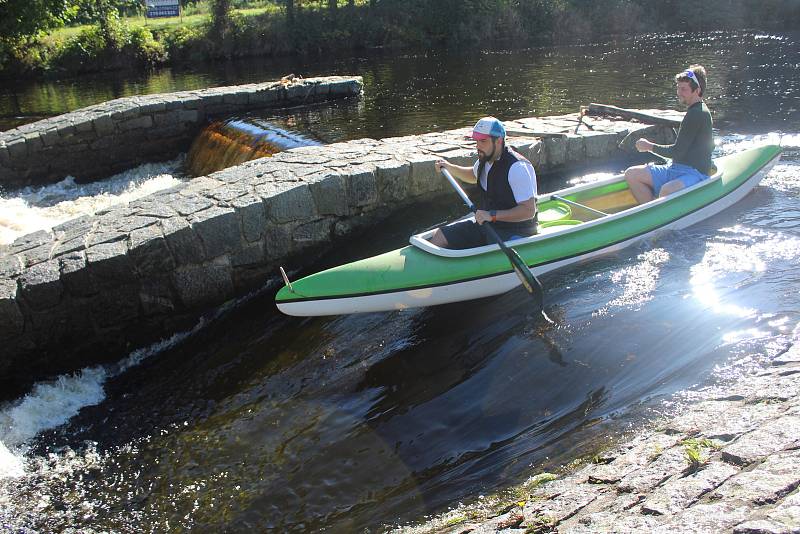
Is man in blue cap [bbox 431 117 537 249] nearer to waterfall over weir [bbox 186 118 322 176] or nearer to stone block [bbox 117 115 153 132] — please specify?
waterfall over weir [bbox 186 118 322 176]

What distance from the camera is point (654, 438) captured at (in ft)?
11.9

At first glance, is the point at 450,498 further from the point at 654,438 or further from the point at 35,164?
the point at 35,164

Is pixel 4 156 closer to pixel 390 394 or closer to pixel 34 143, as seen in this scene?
Answer: pixel 34 143

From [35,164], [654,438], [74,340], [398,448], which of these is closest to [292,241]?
[74,340]

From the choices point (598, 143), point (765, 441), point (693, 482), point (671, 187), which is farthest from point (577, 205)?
point (693, 482)

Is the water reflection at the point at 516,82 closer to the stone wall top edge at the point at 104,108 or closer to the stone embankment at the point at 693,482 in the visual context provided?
the stone wall top edge at the point at 104,108

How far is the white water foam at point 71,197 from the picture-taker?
28.5 ft

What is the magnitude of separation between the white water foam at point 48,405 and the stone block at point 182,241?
0.87 meters

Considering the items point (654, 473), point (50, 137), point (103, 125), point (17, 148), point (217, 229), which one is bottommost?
point (654, 473)

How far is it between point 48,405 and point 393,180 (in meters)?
3.99

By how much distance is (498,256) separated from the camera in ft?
18.2

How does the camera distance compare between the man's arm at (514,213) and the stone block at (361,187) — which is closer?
the man's arm at (514,213)

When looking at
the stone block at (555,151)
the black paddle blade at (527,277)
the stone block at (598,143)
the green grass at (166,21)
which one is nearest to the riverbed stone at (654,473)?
the black paddle blade at (527,277)

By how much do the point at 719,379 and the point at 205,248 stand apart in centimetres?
441
